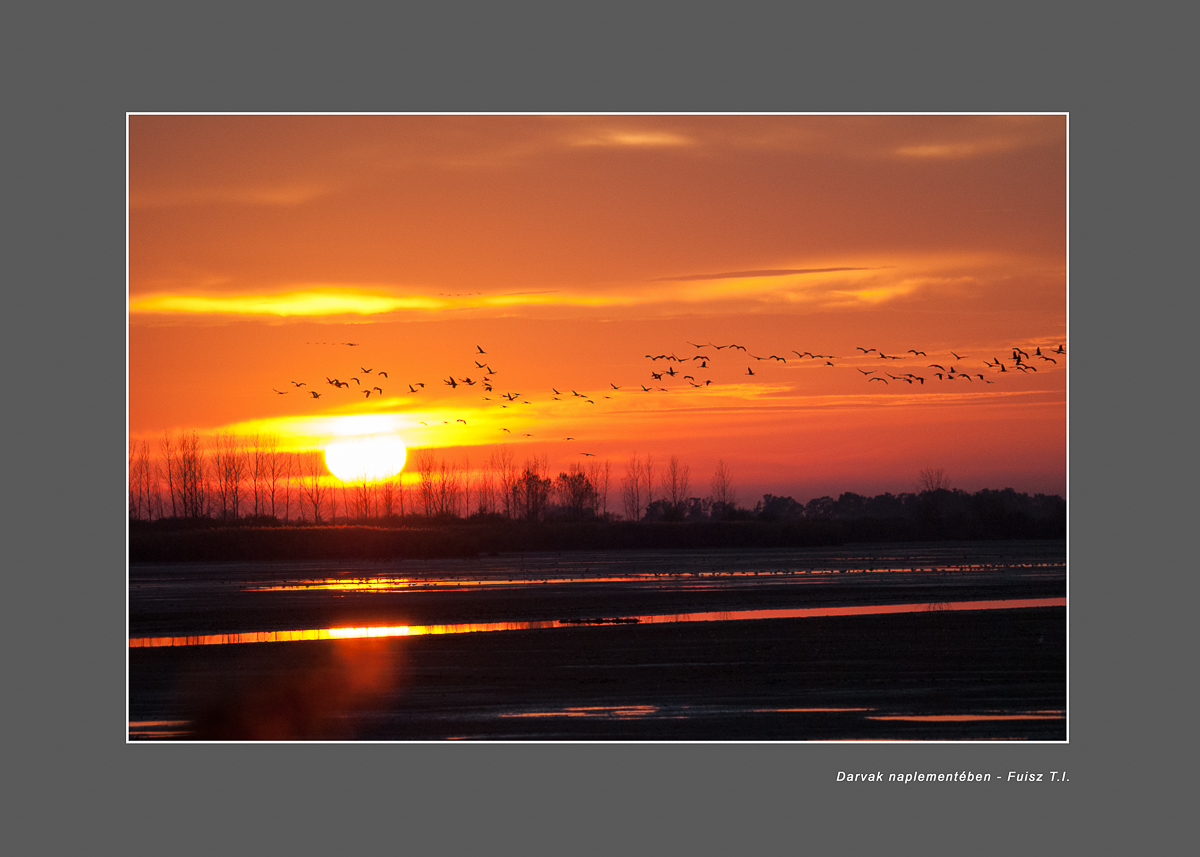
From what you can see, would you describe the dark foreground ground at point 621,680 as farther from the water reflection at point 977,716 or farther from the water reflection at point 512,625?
the water reflection at point 512,625

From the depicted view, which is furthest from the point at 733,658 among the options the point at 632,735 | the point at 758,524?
the point at 758,524

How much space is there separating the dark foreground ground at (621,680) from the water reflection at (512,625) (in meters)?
0.94

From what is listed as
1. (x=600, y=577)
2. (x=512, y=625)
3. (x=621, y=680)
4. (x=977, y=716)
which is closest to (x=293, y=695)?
(x=621, y=680)

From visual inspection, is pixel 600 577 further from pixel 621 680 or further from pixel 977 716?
pixel 977 716

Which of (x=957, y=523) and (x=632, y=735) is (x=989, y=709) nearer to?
(x=632, y=735)

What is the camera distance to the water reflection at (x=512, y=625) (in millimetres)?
28156

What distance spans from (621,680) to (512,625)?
29.5 feet

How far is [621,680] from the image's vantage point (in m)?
21.5

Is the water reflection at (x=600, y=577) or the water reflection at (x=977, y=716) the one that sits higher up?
the water reflection at (x=977, y=716)

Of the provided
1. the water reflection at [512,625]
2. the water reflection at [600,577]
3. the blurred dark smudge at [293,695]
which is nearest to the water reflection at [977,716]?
the blurred dark smudge at [293,695]

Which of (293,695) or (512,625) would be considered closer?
(293,695)

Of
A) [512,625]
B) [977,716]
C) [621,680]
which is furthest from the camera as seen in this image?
[512,625]

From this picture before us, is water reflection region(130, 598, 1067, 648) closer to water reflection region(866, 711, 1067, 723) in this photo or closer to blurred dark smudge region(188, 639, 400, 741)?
blurred dark smudge region(188, 639, 400, 741)

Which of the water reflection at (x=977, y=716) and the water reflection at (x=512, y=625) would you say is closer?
the water reflection at (x=977, y=716)
